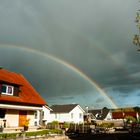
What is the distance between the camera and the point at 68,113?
8781cm

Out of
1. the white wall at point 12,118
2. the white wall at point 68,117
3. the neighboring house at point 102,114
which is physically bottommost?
the white wall at point 12,118

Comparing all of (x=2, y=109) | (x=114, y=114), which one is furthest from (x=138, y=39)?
(x=114, y=114)

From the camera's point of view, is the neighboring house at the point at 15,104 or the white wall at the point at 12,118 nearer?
the neighboring house at the point at 15,104

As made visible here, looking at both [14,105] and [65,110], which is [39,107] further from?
[65,110]

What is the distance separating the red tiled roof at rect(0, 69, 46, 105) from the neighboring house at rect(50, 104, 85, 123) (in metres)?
42.2

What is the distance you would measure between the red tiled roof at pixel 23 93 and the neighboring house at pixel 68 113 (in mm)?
42153

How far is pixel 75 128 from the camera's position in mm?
47906

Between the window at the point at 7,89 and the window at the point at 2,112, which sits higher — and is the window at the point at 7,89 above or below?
above

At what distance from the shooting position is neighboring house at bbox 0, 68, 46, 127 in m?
35.2

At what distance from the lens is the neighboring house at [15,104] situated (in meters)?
35.2

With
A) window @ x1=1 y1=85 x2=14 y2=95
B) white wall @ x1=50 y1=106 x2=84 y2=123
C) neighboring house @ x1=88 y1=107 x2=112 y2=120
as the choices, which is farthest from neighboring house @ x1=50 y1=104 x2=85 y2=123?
window @ x1=1 y1=85 x2=14 y2=95

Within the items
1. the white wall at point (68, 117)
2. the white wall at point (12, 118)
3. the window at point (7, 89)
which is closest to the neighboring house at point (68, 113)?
the white wall at point (68, 117)

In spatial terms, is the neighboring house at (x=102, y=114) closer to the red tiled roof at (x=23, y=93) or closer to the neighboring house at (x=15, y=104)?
the red tiled roof at (x=23, y=93)

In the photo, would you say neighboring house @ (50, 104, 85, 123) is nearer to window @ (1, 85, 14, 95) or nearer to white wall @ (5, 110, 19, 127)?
white wall @ (5, 110, 19, 127)
